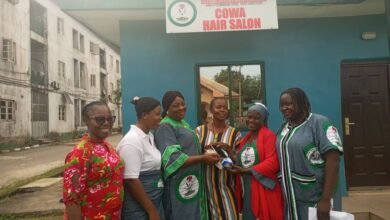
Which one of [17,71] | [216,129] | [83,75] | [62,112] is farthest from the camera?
[83,75]

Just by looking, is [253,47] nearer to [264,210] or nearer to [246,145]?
[246,145]

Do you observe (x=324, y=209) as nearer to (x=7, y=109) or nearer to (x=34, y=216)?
(x=34, y=216)

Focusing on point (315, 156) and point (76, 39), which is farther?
point (76, 39)

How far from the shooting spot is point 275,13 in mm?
4840

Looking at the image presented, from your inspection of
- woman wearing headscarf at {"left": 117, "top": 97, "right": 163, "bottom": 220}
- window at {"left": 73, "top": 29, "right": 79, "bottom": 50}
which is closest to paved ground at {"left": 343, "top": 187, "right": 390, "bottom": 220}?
woman wearing headscarf at {"left": 117, "top": 97, "right": 163, "bottom": 220}

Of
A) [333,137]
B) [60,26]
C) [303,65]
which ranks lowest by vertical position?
[333,137]

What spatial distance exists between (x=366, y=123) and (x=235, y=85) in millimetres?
2151

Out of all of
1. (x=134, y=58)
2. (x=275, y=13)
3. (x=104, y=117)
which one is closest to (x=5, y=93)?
(x=134, y=58)

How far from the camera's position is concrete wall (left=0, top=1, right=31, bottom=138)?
67.1 feet

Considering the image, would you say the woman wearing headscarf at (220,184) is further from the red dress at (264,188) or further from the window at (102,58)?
the window at (102,58)

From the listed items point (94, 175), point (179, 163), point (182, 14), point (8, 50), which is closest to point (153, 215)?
point (179, 163)

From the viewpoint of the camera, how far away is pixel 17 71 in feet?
71.3

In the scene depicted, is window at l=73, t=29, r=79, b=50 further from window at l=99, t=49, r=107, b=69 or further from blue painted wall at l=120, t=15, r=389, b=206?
blue painted wall at l=120, t=15, r=389, b=206

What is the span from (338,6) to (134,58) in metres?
2.96
